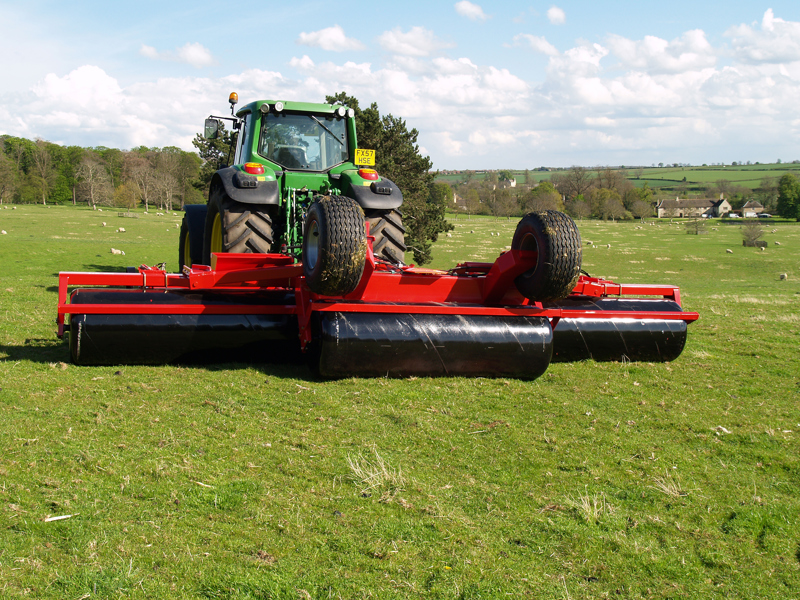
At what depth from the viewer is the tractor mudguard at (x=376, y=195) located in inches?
294

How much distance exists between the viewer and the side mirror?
27.9ft

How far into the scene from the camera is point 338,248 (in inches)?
195

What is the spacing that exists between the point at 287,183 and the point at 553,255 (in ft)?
12.8

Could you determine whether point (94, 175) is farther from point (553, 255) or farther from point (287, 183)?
point (553, 255)

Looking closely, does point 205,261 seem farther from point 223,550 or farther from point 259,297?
point 223,550

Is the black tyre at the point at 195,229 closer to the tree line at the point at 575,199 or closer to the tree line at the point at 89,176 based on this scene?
the tree line at the point at 89,176

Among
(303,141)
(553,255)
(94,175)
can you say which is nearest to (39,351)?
(303,141)

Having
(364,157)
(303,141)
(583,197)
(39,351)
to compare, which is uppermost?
(583,197)

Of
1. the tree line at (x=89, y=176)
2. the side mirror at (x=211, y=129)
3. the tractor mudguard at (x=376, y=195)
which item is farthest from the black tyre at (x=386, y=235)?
the tree line at (x=89, y=176)

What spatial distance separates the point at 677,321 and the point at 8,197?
7870 cm

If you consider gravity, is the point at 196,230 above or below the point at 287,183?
below

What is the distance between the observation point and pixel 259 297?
20.6 ft

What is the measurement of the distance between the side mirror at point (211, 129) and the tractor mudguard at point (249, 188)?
1.36 metres

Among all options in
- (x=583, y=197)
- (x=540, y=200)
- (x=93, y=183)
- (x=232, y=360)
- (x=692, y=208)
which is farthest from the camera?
(x=692, y=208)
